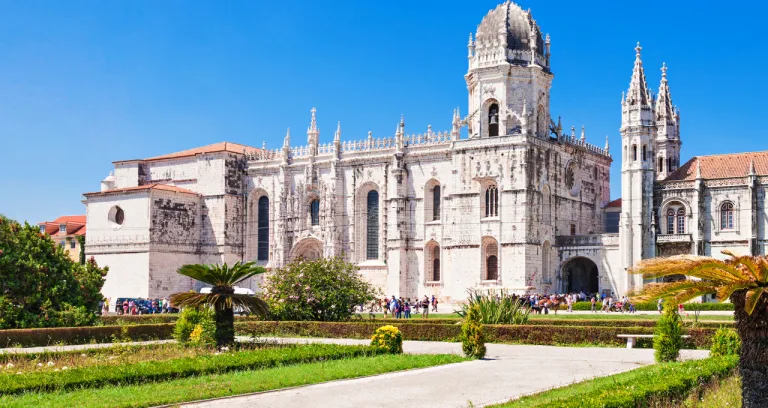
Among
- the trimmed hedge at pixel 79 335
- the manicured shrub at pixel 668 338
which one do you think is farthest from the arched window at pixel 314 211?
the manicured shrub at pixel 668 338

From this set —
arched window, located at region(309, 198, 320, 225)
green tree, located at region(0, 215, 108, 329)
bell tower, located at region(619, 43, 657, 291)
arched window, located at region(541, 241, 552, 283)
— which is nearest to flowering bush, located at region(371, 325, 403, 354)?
green tree, located at region(0, 215, 108, 329)

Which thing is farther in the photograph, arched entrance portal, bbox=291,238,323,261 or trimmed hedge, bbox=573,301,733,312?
arched entrance portal, bbox=291,238,323,261

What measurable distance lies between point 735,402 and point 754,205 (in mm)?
38881

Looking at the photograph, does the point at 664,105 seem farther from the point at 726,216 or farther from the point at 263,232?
the point at 263,232

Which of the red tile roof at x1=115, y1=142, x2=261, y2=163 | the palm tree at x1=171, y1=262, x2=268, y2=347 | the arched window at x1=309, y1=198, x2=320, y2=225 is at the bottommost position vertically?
the palm tree at x1=171, y1=262, x2=268, y2=347

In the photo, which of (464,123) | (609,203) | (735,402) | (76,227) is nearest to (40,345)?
(735,402)

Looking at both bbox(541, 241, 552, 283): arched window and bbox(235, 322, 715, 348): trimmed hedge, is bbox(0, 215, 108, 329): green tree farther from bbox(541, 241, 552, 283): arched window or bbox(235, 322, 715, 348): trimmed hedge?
bbox(541, 241, 552, 283): arched window

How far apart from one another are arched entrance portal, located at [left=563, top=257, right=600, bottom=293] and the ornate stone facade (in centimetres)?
8

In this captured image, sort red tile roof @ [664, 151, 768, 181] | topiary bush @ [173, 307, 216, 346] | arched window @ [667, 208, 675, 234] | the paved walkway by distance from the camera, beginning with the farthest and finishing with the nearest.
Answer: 1. arched window @ [667, 208, 675, 234]
2. red tile roof @ [664, 151, 768, 181]
3. topiary bush @ [173, 307, 216, 346]
4. the paved walkway

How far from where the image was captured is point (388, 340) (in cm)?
2409

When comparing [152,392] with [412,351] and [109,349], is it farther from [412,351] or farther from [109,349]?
[412,351]

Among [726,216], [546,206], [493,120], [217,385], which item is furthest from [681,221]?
[217,385]

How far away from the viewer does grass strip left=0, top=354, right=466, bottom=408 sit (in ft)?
49.7

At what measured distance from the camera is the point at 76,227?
82.4 metres
